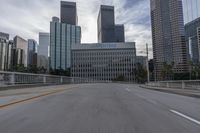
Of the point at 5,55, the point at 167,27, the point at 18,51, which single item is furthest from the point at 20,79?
the point at 18,51

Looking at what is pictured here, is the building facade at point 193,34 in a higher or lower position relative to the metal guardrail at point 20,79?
higher

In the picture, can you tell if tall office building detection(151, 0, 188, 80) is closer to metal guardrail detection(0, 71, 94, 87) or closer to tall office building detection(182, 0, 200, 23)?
tall office building detection(182, 0, 200, 23)

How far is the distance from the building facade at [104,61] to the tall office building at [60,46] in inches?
615

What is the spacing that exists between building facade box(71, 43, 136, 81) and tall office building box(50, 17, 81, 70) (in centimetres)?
1563

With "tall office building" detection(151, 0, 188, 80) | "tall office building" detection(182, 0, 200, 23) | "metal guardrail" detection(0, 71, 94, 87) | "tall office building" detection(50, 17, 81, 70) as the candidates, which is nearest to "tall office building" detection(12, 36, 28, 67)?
"tall office building" detection(50, 17, 81, 70)

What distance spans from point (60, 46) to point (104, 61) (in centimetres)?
3897

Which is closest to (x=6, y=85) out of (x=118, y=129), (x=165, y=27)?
(x=118, y=129)

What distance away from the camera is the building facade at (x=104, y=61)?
175 meters

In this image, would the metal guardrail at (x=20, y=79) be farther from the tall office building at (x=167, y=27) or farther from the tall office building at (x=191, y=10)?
the tall office building at (x=191, y=10)

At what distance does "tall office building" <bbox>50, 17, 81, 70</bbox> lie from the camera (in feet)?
619

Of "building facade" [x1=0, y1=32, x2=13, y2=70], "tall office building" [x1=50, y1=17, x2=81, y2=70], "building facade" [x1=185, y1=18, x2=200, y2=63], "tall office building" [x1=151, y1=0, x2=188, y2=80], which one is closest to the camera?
"tall office building" [x1=151, y1=0, x2=188, y2=80]

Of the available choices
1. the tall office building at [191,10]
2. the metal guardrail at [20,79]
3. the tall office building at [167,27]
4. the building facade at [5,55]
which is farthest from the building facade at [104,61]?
the metal guardrail at [20,79]

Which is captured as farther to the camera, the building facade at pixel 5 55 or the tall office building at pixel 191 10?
the building facade at pixel 5 55

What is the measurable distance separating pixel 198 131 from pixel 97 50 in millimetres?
175162
